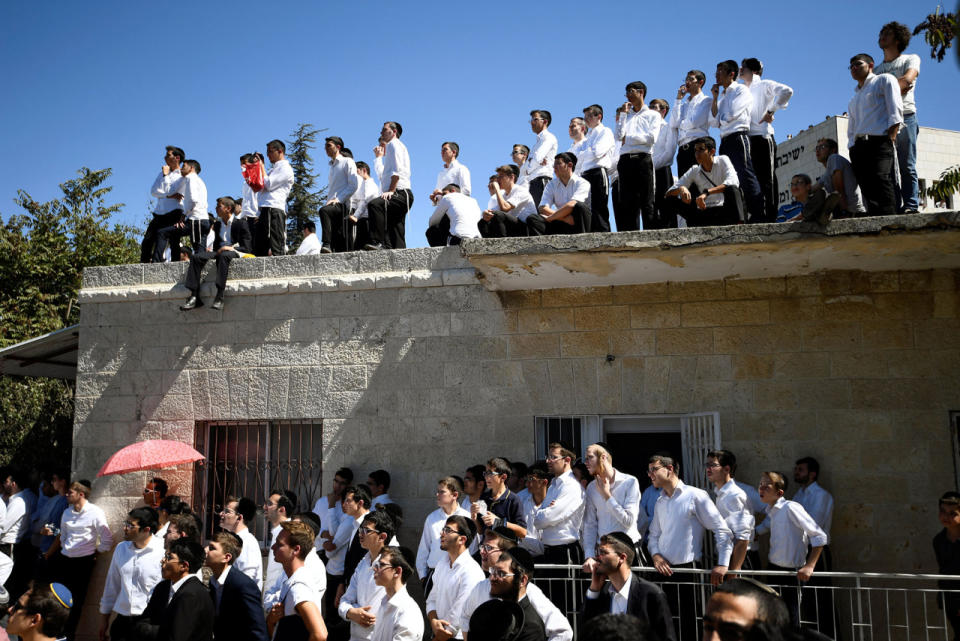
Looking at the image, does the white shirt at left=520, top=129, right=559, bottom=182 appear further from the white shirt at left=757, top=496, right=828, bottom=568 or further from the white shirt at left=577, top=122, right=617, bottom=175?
the white shirt at left=757, top=496, right=828, bottom=568

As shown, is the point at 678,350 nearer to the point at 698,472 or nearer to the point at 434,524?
the point at 698,472

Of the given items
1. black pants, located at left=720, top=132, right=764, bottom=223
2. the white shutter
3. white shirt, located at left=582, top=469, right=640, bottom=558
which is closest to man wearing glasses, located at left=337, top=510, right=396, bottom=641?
white shirt, located at left=582, top=469, right=640, bottom=558

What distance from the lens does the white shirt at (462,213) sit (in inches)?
349

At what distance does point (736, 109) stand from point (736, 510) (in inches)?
153

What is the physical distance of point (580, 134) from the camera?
959 cm

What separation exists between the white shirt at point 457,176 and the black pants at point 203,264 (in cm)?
268

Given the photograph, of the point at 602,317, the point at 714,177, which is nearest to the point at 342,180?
the point at 602,317

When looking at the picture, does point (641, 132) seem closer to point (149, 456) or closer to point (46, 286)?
point (149, 456)

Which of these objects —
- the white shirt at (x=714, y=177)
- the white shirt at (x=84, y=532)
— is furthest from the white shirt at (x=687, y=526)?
the white shirt at (x=84, y=532)

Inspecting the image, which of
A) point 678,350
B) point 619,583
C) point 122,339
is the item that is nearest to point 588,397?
point 678,350

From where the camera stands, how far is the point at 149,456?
7.99 m

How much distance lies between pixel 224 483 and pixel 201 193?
11.5 ft

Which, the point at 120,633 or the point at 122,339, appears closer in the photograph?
→ the point at 120,633

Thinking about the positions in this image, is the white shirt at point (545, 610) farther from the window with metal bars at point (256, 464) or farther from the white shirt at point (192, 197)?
the white shirt at point (192, 197)
